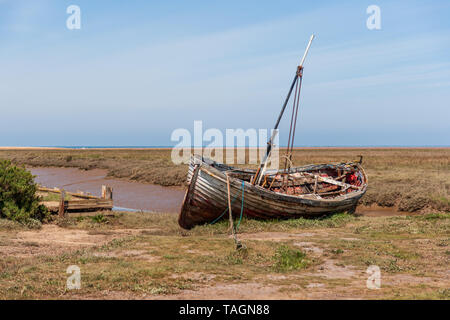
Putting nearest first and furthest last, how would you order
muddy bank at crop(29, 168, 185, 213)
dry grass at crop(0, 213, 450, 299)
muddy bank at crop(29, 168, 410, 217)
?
1. dry grass at crop(0, 213, 450, 299)
2. muddy bank at crop(29, 168, 410, 217)
3. muddy bank at crop(29, 168, 185, 213)

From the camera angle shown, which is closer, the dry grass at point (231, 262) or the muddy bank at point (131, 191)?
the dry grass at point (231, 262)

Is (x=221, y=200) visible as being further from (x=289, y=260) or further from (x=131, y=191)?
(x=131, y=191)

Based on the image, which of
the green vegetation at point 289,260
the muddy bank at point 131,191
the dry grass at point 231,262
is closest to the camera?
the dry grass at point 231,262

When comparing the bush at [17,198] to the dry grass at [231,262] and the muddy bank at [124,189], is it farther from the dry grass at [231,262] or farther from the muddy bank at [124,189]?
the muddy bank at [124,189]

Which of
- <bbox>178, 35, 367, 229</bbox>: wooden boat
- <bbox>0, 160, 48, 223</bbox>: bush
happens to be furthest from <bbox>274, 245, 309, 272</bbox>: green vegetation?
<bbox>0, 160, 48, 223</bbox>: bush

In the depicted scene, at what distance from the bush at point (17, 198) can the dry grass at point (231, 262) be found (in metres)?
0.74

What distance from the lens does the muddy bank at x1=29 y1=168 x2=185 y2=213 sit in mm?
22078

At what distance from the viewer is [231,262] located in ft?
29.3

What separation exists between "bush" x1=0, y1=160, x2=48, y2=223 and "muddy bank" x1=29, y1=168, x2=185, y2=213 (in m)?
7.31

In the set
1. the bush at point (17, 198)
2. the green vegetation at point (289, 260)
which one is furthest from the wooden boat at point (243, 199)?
the bush at point (17, 198)

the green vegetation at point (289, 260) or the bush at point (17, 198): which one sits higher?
the bush at point (17, 198)

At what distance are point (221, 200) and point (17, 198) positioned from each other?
6.76 m

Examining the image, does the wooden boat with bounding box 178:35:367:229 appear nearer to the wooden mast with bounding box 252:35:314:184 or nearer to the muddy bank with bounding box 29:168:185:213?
the wooden mast with bounding box 252:35:314:184

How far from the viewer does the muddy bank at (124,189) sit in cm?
2208
